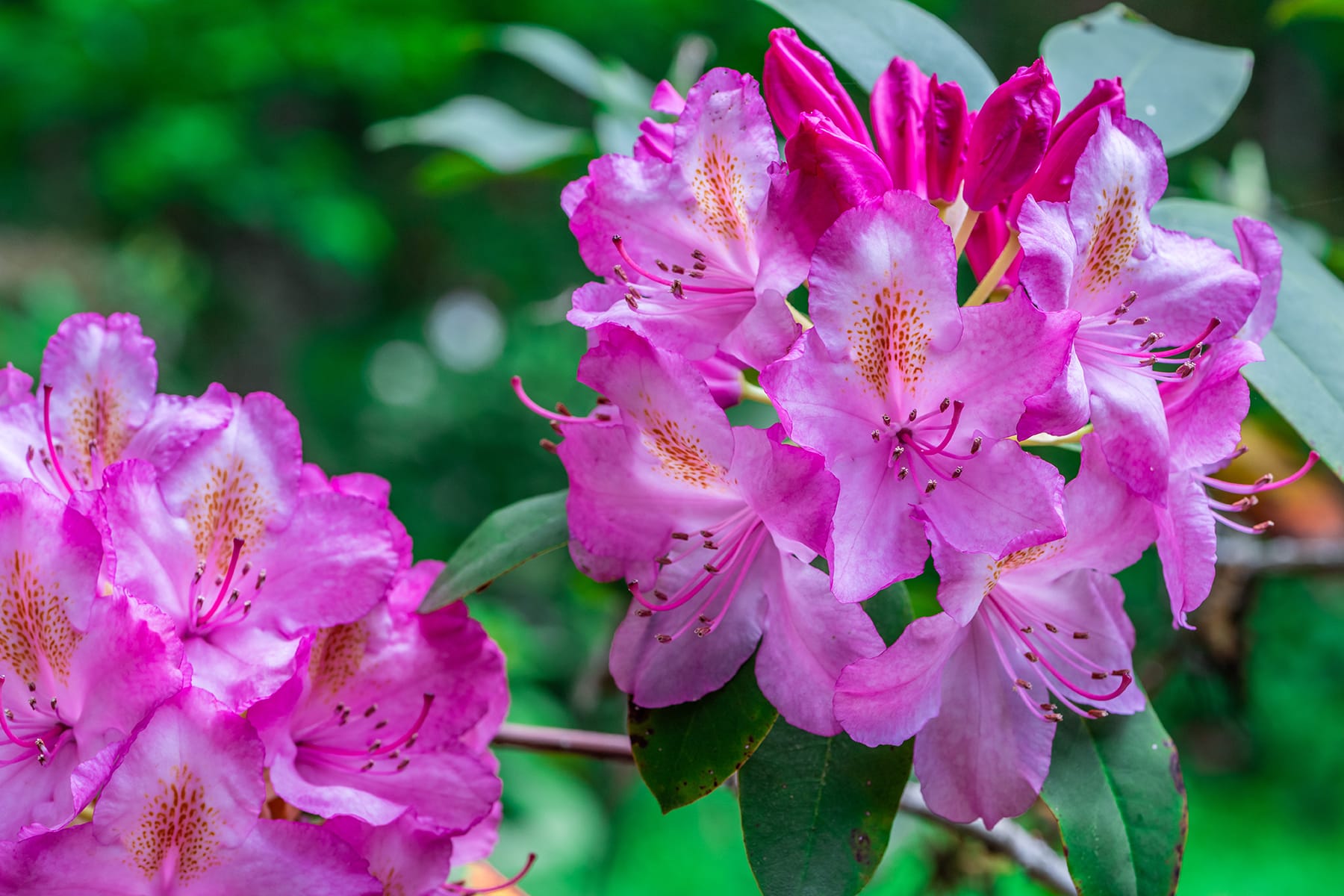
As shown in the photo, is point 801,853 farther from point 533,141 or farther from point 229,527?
point 533,141

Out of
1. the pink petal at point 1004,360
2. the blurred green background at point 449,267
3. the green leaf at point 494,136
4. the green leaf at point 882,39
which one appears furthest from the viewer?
the blurred green background at point 449,267

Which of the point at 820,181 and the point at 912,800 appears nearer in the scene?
the point at 820,181

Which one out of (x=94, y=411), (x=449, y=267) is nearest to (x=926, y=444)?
(x=94, y=411)

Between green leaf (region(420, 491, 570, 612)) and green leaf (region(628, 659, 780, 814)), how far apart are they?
0.38ft

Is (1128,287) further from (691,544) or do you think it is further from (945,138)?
(691,544)

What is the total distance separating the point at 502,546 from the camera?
2.06ft

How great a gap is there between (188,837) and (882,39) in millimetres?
619

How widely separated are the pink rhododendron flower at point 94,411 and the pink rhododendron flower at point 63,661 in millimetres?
91

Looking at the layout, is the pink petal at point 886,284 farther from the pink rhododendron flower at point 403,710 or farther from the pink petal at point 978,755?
the pink rhododendron flower at point 403,710

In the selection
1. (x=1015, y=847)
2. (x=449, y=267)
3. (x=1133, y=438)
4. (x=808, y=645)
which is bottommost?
(x=449, y=267)

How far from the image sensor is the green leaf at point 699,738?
52 centimetres

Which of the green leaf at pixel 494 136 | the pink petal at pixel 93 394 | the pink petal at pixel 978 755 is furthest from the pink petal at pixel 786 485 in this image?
the green leaf at pixel 494 136

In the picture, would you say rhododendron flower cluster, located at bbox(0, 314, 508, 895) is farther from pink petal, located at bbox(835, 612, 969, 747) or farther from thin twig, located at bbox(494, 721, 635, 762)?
pink petal, located at bbox(835, 612, 969, 747)

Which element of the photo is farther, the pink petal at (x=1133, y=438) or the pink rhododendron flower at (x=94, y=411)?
the pink rhododendron flower at (x=94, y=411)
